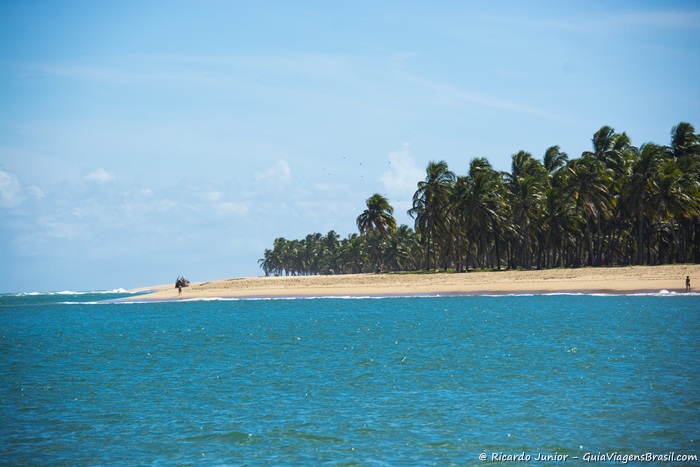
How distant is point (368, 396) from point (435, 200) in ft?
296

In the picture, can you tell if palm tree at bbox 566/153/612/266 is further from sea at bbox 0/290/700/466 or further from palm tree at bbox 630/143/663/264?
sea at bbox 0/290/700/466

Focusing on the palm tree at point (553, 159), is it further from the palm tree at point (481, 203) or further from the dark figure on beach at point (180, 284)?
the dark figure on beach at point (180, 284)

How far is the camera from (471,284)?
288ft

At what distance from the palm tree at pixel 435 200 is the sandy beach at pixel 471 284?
13.9 meters

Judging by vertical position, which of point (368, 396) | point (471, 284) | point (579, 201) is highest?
point (579, 201)

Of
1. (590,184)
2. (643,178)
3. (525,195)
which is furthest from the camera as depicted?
(525,195)

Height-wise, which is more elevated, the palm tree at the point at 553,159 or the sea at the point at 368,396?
the palm tree at the point at 553,159

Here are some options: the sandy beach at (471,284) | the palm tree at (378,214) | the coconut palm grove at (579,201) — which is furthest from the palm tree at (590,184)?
the palm tree at (378,214)

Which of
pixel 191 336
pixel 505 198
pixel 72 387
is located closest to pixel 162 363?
pixel 72 387

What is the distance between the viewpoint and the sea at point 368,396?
56.6 feet

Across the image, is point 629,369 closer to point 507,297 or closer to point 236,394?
point 236,394

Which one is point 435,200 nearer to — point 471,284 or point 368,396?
point 471,284

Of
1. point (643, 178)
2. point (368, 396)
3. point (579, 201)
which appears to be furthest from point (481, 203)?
point (368, 396)

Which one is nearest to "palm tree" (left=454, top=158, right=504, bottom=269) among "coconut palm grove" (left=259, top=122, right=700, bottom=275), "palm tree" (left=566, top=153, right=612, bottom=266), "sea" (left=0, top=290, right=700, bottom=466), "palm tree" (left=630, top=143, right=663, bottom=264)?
"coconut palm grove" (left=259, top=122, right=700, bottom=275)
